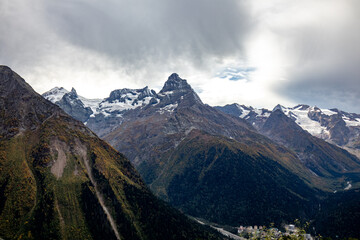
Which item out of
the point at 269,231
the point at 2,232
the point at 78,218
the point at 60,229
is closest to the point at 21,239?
the point at 2,232

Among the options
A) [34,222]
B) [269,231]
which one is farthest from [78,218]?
[269,231]

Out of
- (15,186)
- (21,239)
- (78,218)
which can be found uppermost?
(15,186)

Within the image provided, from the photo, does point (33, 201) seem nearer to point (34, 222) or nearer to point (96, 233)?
point (34, 222)

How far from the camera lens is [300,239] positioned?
51531 mm

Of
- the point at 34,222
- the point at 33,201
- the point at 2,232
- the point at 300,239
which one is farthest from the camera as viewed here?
the point at 33,201

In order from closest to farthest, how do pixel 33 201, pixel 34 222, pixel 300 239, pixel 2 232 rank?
pixel 300 239 → pixel 2 232 → pixel 34 222 → pixel 33 201

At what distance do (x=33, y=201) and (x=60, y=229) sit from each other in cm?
3564

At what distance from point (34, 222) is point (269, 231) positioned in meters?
187

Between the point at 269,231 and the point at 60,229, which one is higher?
the point at 269,231

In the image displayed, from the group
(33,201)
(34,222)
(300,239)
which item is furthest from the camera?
(33,201)

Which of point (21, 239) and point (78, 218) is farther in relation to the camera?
point (78, 218)

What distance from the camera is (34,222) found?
587ft

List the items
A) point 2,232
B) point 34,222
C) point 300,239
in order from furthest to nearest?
1. point 34,222
2. point 2,232
3. point 300,239

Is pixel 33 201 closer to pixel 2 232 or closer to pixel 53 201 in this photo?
pixel 53 201
